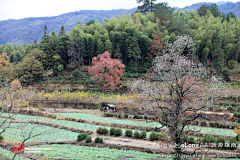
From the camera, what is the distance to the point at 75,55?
107 feet

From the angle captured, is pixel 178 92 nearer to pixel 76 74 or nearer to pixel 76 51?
pixel 76 74

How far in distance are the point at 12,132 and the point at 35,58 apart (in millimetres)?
21500

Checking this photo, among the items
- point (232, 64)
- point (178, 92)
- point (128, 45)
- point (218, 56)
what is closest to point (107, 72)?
point (128, 45)

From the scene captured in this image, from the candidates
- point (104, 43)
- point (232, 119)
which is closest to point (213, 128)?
point (232, 119)

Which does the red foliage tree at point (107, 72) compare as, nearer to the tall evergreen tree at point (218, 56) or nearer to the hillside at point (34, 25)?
the tall evergreen tree at point (218, 56)

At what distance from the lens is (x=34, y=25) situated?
98.3 m

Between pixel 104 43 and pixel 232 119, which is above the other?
pixel 104 43

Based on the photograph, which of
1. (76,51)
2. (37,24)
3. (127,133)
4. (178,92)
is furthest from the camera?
(37,24)

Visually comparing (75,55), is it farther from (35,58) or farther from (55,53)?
(35,58)

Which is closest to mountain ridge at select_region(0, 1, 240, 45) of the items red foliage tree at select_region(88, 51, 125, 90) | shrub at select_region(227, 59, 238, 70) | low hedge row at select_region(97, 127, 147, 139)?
red foliage tree at select_region(88, 51, 125, 90)

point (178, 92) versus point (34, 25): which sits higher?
point (34, 25)

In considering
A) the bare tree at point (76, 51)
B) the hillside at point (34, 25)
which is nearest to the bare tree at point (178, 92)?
the bare tree at point (76, 51)

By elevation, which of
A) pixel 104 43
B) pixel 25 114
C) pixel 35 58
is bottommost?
pixel 25 114

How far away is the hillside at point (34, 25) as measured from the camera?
290ft
